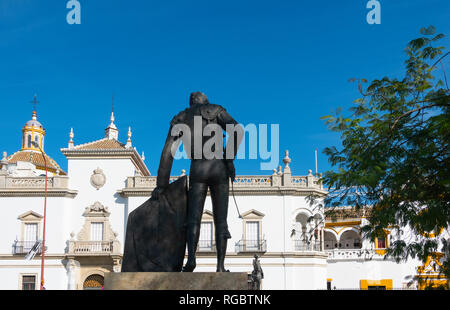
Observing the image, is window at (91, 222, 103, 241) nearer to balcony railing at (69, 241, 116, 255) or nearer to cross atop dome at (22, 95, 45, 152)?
balcony railing at (69, 241, 116, 255)

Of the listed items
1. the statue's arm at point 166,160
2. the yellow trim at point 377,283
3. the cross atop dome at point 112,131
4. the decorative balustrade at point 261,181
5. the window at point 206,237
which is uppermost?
the cross atop dome at point 112,131

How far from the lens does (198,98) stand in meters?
6.23

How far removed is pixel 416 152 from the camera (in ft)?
24.5

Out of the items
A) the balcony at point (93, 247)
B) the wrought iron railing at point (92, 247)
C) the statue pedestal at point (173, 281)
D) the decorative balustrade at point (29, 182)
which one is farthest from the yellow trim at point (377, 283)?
the statue pedestal at point (173, 281)

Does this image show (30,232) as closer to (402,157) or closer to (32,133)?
(32,133)

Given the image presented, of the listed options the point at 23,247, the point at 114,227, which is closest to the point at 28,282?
the point at 23,247

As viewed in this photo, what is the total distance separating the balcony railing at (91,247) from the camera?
29125 mm

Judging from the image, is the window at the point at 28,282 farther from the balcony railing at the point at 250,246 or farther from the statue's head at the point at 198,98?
the statue's head at the point at 198,98

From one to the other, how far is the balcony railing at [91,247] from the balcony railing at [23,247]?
6.54 feet
